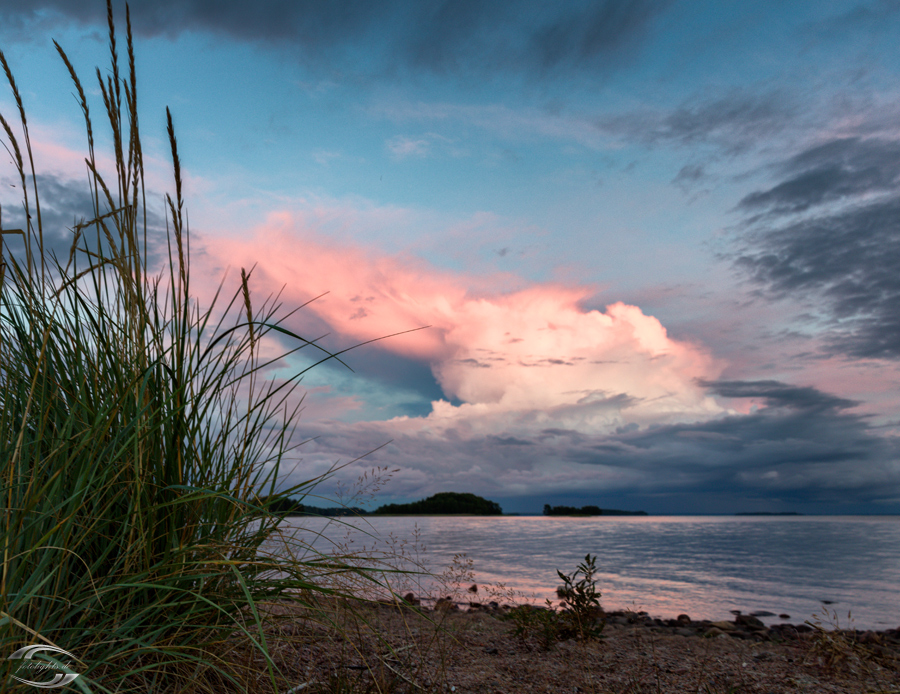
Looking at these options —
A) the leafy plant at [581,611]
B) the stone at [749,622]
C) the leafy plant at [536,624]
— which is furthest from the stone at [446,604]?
the stone at [749,622]

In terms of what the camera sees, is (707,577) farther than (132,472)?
Yes

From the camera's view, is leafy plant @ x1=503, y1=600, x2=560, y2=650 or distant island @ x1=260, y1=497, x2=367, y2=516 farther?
leafy plant @ x1=503, y1=600, x2=560, y2=650

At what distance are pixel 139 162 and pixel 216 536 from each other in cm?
151

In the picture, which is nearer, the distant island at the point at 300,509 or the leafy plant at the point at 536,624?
the distant island at the point at 300,509

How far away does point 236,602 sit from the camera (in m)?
1.68

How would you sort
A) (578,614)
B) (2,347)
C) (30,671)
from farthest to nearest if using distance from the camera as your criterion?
(578,614) < (2,347) < (30,671)

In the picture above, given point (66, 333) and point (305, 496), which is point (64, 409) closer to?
point (66, 333)

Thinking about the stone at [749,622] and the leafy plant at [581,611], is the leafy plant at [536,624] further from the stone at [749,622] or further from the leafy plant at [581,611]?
the stone at [749,622]

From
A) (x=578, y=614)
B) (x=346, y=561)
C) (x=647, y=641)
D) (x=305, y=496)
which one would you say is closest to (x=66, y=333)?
(x=305, y=496)

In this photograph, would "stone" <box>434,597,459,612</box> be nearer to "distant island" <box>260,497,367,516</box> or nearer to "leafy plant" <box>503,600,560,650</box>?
"leafy plant" <box>503,600,560,650</box>

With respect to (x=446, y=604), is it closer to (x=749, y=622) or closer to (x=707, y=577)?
(x=749, y=622)
